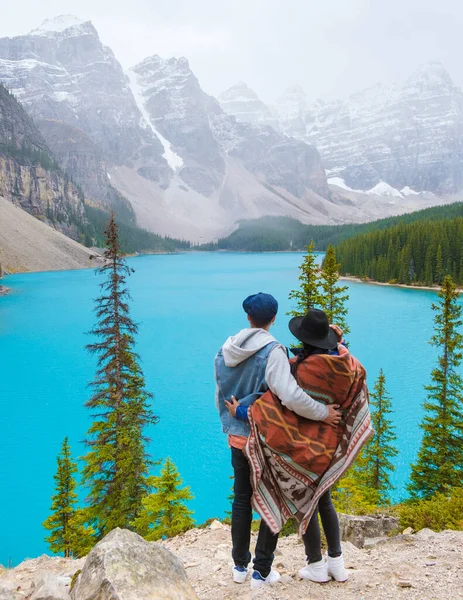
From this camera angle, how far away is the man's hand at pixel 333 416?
3576mm

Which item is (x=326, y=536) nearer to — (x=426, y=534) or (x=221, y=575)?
(x=221, y=575)

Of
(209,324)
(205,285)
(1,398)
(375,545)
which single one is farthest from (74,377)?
(205,285)

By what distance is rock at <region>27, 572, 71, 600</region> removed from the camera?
3685mm

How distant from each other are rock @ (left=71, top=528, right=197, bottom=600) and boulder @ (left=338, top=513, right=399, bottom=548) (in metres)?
3.12

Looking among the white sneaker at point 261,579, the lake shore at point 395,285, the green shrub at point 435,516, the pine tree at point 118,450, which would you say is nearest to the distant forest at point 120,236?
the lake shore at point 395,285

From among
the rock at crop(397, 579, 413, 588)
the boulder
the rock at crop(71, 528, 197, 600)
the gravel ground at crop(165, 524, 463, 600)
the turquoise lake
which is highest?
the rock at crop(71, 528, 197, 600)

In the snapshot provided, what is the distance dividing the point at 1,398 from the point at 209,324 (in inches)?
847

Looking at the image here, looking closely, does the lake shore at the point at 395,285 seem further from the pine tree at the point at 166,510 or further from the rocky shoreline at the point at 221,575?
the rocky shoreline at the point at 221,575

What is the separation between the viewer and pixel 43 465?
56.0ft

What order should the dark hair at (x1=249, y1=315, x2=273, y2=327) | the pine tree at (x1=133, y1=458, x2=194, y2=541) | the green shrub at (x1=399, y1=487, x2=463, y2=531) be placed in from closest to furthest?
the dark hair at (x1=249, y1=315, x2=273, y2=327), the green shrub at (x1=399, y1=487, x2=463, y2=531), the pine tree at (x1=133, y1=458, x2=194, y2=541)

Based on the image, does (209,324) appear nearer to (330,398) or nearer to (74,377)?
(74,377)

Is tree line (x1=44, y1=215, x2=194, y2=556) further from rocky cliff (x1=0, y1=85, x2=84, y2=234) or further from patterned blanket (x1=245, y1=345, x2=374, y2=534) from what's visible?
rocky cliff (x1=0, y1=85, x2=84, y2=234)

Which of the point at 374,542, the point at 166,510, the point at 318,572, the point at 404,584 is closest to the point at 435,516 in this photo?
the point at 374,542

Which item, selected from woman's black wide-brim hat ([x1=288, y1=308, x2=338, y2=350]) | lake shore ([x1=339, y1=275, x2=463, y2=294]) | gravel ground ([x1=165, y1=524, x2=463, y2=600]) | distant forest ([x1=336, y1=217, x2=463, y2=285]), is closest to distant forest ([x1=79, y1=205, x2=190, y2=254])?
lake shore ([x1=339, y1=275, x2=463, y2=294])
